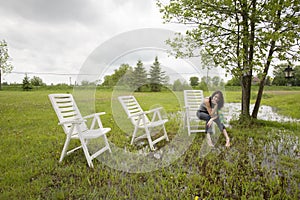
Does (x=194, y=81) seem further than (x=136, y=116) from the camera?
Yes

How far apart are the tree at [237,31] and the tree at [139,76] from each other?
3.22 ft

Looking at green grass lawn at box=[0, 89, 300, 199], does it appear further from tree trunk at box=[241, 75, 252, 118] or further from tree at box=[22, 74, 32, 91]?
tree at box=[22, 74, 32, 91]

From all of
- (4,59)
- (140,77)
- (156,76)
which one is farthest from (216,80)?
(4,59)

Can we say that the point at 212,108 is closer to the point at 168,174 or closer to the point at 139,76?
the point at 139,76

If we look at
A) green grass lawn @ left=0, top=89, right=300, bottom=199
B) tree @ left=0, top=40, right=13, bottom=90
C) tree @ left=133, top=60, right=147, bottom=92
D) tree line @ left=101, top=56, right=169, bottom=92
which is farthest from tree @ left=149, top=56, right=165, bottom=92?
tree @ left=0, top=40, right=13, bottom=90

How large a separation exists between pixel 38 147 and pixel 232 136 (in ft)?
12.8

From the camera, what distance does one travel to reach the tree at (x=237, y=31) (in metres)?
4.13

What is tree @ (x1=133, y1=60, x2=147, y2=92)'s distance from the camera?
158 inches

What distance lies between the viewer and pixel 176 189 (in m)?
2.18

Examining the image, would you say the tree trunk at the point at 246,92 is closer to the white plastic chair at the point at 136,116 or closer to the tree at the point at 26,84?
the white plastic chair at the point at 136,116

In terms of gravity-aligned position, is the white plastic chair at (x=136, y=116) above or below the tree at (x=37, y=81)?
below

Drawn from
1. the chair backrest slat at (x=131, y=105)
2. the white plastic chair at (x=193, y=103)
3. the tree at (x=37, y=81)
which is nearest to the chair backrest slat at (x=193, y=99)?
the white plastic chair at (x=193, y=103)

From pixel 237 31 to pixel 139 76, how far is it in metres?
2.78

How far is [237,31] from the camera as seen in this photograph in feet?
15.8
